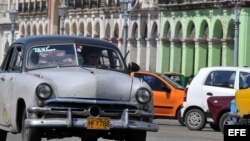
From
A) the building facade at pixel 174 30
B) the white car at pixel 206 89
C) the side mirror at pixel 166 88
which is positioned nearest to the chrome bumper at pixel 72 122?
the white car at pixel 206 89

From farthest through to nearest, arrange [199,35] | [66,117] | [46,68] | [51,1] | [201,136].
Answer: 1. [51,1]
2. [199,35]
3. [201,136]
4. [46,68]
5. [66,117]

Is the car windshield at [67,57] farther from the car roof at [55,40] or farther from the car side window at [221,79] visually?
the car side window at [221,79]

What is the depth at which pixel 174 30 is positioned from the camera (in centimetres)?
7431

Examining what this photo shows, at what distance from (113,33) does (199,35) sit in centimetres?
1810

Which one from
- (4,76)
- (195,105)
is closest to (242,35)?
(195,105)

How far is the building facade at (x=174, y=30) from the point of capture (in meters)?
64.8

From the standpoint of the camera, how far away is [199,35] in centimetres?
7025

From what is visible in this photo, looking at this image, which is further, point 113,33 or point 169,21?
point 113,33

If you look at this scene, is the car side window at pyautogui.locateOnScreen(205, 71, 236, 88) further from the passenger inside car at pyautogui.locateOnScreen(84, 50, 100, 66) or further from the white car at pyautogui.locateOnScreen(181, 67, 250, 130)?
the passenger inside car at pyautogui.locateOnScreen(84, 50, 100, 66)

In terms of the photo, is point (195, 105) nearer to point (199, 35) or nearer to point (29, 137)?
point (29, 137)

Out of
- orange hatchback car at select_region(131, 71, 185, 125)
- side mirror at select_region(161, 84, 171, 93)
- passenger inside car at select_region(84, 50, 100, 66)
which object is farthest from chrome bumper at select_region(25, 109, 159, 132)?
side mirror at select_region(161, 84, 171, 93)

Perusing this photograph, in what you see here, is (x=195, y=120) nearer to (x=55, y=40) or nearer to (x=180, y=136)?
(x=180, y=136)

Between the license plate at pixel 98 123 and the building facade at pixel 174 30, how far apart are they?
38.4 metres

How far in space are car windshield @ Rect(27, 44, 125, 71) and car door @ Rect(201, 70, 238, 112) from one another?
11493 mm
